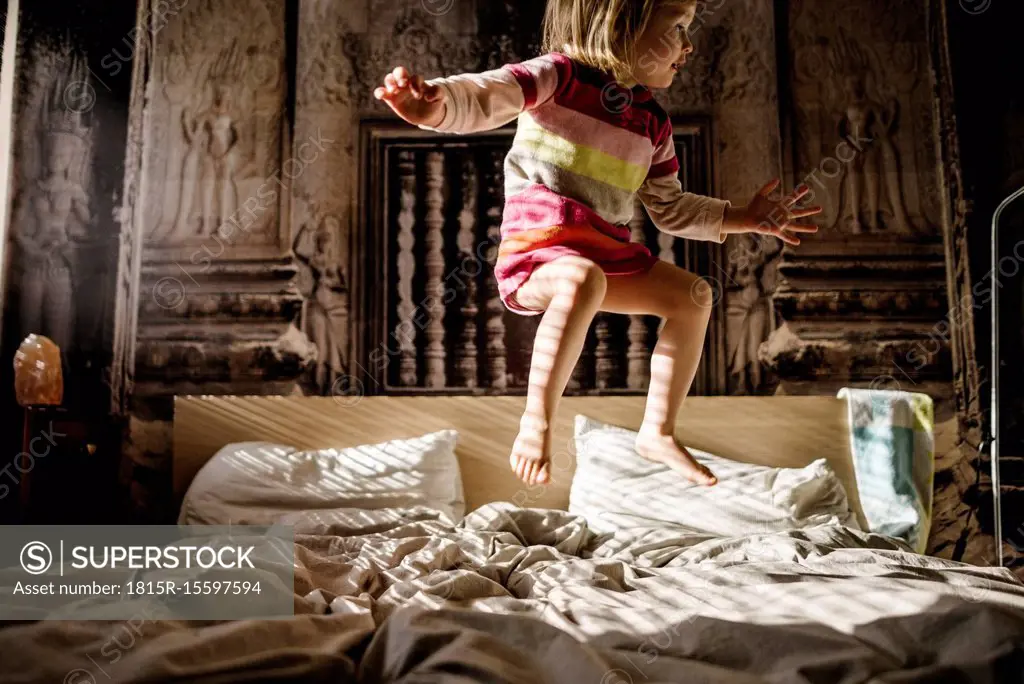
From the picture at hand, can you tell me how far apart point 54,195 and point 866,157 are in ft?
10.5

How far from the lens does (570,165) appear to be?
1114 mm

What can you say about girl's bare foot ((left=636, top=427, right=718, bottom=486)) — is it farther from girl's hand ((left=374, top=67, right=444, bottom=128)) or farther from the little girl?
girl's hand ((left=374, top=67, right=444, bottom=128))

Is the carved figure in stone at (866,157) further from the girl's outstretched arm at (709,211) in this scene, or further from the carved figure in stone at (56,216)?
the carved figure in stone at (56,216)

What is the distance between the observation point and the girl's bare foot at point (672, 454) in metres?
1.28

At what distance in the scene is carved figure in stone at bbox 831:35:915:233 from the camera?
2.96m

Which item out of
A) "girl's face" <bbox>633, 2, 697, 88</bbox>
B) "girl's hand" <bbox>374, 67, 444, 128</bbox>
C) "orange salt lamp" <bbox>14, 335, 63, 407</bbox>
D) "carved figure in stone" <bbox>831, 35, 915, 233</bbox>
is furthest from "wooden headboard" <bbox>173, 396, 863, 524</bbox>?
"girl's hand" <bbox>374, 67, 444, 128</bbox>

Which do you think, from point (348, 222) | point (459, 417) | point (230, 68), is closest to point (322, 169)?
point (348, 222)

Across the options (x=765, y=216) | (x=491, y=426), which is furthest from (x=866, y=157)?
(x=765, y=216)

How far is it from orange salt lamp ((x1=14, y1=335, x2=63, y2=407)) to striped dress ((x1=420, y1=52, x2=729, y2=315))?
203cm

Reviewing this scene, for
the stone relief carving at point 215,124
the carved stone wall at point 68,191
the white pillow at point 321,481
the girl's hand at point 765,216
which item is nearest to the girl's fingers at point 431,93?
the girl's hand at point 765,216

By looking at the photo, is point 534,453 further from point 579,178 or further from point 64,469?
point 64,469

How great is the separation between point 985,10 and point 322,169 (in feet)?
8.77

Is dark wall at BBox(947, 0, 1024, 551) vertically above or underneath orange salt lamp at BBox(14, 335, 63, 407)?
above

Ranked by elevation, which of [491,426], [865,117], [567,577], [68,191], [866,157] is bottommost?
[567,577]
